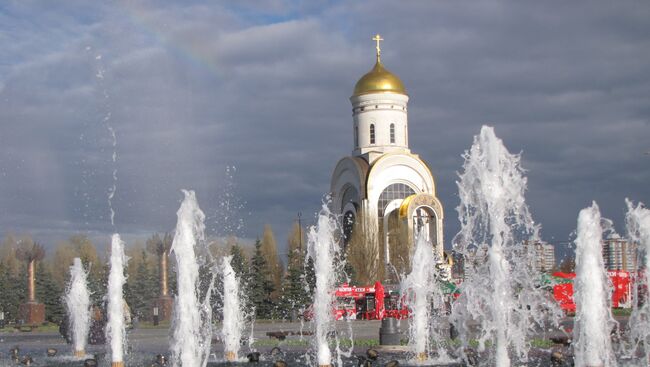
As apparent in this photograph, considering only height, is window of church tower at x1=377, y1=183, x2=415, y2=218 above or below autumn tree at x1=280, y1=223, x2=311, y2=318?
above

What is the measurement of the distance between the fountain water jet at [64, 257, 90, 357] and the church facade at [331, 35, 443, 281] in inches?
930

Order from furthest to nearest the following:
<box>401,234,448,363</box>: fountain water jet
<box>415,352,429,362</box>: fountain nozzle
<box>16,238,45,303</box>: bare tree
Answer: <box>16,238,45,303</box>: bare tree < <box>401,234,448,363</box>: fountain water jet < <box>415,352,429,362</box>: fountain nozzle

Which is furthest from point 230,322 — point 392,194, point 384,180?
point 392,194

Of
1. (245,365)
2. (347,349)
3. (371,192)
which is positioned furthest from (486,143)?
(371,192)

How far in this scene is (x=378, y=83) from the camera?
52125 mm

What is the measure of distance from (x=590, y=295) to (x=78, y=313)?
13.7 metres

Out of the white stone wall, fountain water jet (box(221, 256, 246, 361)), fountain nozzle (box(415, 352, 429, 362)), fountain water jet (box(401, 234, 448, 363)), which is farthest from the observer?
the white stone wall

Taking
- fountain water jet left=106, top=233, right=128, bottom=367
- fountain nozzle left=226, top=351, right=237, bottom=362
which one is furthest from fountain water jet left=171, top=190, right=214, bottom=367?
fountain nozzle left=226, top=351, right=237, bottom=362

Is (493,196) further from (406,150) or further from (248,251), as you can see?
(248,251)

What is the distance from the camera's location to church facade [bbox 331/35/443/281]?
48281mm

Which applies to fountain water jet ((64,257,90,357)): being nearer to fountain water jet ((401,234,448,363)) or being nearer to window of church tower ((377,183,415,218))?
fountain water jet ((401,234,448,363))

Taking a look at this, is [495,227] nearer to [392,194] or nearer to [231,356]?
[231,356]

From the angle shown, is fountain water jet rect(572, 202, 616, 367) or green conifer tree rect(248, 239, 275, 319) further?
green conifer tree rect(248, 239, 275, 319)

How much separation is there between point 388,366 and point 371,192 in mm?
35893
